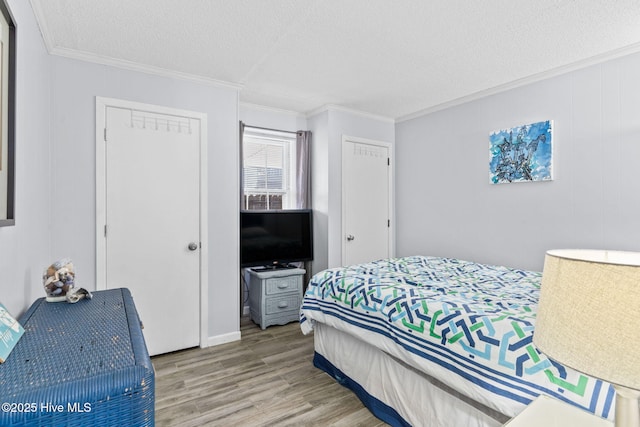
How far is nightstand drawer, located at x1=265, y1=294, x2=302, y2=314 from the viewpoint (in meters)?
3.68

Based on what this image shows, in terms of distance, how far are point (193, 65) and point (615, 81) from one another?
133 inches

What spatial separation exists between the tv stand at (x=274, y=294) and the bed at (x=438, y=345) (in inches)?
42.2

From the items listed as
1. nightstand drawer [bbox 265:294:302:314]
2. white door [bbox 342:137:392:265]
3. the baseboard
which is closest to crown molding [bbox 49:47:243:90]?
white door [bbox 342:137:392:265]

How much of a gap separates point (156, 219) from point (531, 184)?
3409mm

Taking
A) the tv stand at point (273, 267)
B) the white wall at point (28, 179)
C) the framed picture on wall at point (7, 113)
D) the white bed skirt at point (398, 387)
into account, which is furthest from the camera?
the tv stand at point (273, 267)

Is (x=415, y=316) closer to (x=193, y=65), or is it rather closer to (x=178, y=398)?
(x=178, y=398)

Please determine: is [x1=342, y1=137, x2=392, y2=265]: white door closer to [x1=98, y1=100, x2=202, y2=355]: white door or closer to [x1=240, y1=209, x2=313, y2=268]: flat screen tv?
[x1=240, y1=209, x2=313, y2=268]: flat screen tv

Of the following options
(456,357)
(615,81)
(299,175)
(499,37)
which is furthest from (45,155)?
(615,81)

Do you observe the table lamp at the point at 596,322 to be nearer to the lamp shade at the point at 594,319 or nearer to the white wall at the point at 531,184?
the lamp shade at the point at 594,319

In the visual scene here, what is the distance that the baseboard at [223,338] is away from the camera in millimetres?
3181

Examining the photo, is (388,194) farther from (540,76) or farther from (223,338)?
(223,338)

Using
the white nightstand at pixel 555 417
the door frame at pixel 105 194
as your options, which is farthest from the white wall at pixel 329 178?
the white nightstand at pixel 555 417

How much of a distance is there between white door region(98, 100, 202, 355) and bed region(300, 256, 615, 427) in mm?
1194

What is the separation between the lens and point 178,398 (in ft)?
7.53
